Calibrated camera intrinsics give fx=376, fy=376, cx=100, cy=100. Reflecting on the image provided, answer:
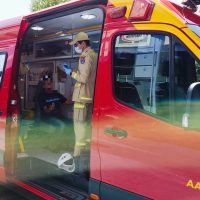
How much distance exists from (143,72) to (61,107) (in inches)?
140

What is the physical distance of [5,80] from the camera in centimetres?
496

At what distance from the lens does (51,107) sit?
6.39 metres

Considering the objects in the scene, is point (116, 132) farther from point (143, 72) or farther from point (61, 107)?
point (61, 107)

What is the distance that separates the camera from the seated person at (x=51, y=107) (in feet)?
20.2

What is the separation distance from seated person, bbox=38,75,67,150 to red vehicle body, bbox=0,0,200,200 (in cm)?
252

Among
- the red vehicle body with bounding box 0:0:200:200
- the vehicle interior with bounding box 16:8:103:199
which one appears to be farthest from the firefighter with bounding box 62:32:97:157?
the red vehicle body with bounding box 0:0:200:200

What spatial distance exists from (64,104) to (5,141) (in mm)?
2051

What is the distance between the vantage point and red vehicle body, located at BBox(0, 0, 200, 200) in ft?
9.88

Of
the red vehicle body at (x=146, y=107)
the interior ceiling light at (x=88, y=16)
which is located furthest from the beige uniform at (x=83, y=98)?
the interior ceiling light at (x=88, y=16)

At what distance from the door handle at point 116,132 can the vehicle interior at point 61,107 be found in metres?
0.87

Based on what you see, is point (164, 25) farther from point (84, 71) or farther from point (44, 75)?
point (44, 75)

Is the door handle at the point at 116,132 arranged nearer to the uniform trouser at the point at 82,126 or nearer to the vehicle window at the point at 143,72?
the vehicle window at the point at 143,72

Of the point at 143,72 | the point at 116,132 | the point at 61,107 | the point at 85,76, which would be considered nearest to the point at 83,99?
the point at 85,76

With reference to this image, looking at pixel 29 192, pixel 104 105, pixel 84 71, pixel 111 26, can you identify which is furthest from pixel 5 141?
pixel 111 26
